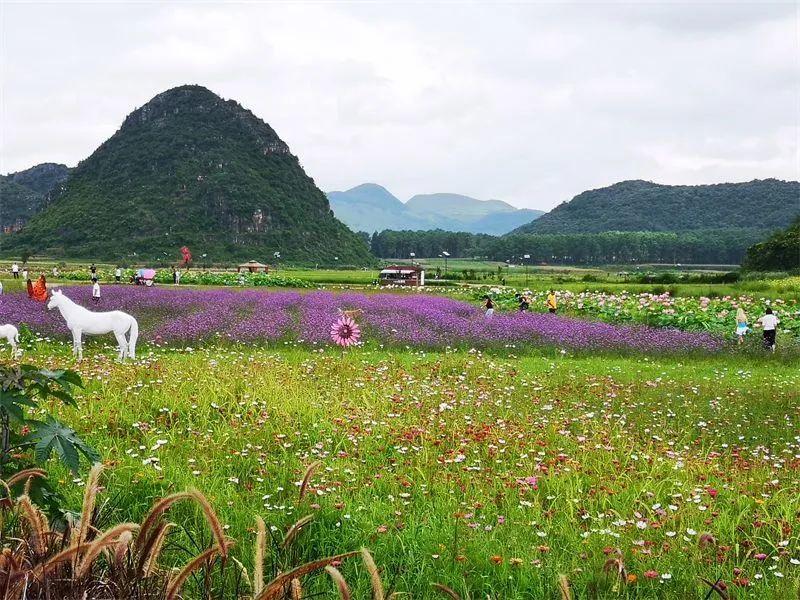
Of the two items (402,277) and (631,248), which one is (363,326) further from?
(631,248)

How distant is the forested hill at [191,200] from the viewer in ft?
447

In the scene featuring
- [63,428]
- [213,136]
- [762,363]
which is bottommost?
[762,363]

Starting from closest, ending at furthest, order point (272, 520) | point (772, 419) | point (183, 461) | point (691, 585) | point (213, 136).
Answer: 1. point (691, 585)
2. point (272, 520)
3. point (183, 461)
4. point (772, 419)
5. point (213, 136)

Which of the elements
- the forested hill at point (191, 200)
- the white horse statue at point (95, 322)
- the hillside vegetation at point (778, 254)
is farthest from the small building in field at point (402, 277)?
the forested hill at point (191, 200)

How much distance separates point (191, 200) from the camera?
511 feet

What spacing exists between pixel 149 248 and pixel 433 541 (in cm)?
13697

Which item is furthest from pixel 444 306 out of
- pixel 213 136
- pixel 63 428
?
pixel 213 136

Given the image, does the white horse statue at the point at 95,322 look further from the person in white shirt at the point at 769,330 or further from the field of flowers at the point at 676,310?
the field of flowers at the point at 676,310

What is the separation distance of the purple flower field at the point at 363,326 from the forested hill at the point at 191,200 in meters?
106

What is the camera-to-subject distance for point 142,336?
18297 millimetres

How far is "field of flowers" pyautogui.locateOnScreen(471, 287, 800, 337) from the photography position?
23812mm

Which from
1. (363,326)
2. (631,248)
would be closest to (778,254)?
(363,326)

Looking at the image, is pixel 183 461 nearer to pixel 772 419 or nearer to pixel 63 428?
pixel 63 428

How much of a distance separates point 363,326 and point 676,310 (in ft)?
51.0
